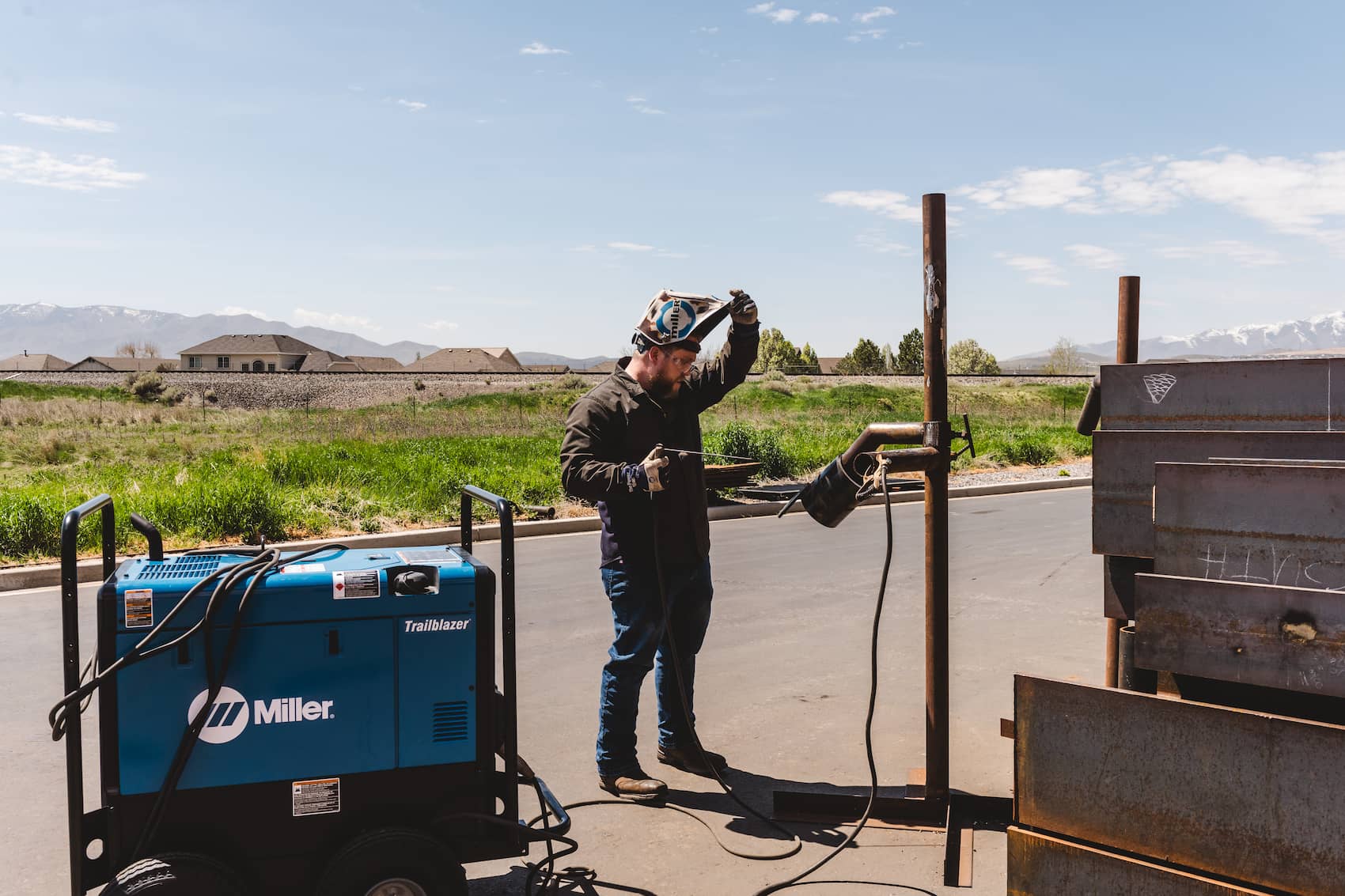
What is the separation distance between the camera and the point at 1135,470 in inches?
120

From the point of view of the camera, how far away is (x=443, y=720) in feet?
11.1

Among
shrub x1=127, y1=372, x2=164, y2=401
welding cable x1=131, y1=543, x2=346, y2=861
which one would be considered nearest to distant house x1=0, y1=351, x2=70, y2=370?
shrub x1=127, y1=372, x2=164, y2=401

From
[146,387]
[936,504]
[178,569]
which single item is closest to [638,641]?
[936,504]

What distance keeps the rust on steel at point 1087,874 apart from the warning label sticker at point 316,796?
6.58 ft

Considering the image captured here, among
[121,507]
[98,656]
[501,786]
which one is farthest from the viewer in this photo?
[121,507]

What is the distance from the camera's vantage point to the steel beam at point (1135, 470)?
113 inches

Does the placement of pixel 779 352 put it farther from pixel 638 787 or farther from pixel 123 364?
pixel 638 787

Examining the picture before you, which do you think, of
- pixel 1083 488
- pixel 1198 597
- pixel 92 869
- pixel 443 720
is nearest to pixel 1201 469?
pixel 1198 597

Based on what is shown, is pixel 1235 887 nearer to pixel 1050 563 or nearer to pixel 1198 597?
pixel 1198 597

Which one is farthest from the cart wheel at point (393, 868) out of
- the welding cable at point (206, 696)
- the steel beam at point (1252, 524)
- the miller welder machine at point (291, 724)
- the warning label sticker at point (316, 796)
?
the steel beam at point (1252, 524)

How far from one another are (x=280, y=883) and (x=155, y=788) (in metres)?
0.49

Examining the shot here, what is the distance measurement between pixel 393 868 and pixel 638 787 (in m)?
1.53

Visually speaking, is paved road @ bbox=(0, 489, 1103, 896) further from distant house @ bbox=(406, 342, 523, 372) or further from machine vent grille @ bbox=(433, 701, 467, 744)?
distant house @ bbox=(406, 342, 523, 372)

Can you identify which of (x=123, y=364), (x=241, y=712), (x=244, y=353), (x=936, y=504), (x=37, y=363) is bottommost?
(x=241, y=712)
